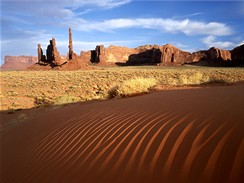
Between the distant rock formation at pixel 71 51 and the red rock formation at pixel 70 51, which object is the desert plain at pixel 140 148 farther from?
the red rock formation at pixel 70 51

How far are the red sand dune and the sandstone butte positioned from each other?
53774mm

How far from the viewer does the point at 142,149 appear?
3.29 metres

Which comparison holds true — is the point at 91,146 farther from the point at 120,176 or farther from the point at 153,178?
the point at 153,178

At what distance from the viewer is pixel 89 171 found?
10.5 ft

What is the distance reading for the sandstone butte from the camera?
69875 mm

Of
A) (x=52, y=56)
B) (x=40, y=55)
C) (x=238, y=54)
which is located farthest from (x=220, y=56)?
(x=40, y=55)

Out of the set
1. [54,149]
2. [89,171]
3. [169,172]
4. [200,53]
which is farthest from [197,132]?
[200,53]

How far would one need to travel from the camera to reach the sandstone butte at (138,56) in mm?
69875

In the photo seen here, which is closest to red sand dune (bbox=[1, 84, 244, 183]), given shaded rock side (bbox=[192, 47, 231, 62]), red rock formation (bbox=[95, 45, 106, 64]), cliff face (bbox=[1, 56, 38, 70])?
shaded rock side (bbox=[192, 47, 231, 62])

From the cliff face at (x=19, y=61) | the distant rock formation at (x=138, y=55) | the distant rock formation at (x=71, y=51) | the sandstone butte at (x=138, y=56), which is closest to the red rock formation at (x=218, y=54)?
the sandstone butte at (x=138, y=56)

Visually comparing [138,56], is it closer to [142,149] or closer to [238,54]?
[238,54]

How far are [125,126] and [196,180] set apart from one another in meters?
2.10

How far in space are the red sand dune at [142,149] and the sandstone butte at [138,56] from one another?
53.8 m

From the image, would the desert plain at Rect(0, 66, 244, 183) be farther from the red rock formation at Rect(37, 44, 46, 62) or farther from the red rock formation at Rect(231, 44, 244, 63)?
the red rock formation at Rect(231, 44, 244, 63)
